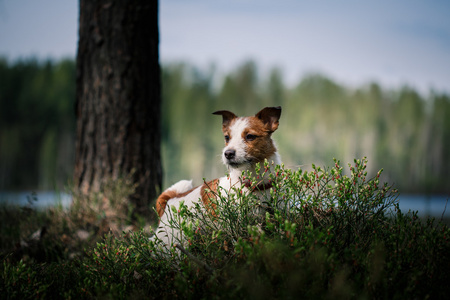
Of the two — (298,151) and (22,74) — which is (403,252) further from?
(22,74)

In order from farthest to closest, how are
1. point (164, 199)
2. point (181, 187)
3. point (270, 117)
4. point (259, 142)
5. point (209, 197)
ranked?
1. point (181, 187)
2. point (164, 199)
3. point (270, 117)
4. point (259, 142)
5. point (209, 197)

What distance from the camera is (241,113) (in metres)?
38.9

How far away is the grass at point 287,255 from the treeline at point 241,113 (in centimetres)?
3524

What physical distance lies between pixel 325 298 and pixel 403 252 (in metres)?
0.93

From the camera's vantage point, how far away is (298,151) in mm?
38188

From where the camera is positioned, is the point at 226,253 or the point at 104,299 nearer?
the point at 104,299

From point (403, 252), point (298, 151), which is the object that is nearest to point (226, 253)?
point (403, 252)

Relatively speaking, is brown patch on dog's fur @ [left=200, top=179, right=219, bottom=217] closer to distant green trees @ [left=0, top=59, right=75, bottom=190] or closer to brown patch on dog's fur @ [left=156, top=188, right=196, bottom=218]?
brown patch on dog's fur @ [left=156, top=188, right=196, bottom=218]

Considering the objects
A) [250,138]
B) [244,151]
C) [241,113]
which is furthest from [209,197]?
[241,113]

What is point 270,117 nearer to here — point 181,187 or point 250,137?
point 250,137

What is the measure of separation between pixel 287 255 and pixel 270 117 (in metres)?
1.72

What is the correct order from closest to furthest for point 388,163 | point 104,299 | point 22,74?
point 104,299, point 388,163, point 22,74

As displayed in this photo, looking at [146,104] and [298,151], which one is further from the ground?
[146,104]

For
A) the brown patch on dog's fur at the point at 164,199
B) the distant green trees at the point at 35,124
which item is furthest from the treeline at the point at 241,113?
the brown patch on dog's fur at the point at 164,199
